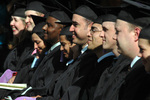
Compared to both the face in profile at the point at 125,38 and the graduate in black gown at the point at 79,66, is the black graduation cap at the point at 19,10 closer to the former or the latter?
the graduate in black gown at the point at 79,66

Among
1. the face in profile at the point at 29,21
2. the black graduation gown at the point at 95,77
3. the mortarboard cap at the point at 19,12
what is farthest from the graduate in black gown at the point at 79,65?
the mortarboard cap at the point at 19,12

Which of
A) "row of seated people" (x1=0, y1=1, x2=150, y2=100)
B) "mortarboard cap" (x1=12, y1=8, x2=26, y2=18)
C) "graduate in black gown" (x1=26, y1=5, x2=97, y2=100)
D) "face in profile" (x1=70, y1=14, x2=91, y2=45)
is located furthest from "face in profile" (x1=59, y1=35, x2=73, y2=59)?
"mortarboard cap" (x1=12, y1=8, x2=26, y2=18)

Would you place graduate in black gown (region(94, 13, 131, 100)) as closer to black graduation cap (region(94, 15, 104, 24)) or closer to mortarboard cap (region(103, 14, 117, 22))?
mortarboard cap (region(103, 14, 117, 22))

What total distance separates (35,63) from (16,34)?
3.90 feet

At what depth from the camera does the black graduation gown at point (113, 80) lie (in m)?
4.73

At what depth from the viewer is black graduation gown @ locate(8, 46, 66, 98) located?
6.70 meters

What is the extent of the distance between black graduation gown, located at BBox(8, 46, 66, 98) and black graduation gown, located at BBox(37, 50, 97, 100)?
0.28 meters

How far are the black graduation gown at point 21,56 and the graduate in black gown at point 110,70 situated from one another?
3333mm

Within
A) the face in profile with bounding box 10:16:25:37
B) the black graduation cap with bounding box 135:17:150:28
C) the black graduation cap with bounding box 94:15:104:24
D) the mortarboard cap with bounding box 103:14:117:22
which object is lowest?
the face in profile with bounding box 10:16:25:37

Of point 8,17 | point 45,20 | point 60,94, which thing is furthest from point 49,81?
point 8,17

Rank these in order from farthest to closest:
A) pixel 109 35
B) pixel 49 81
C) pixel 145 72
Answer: pixel 49 81 < pixel 109 35 < pixel 145 72

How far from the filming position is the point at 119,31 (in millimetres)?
4570

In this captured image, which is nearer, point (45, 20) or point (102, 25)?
point (102, 25)

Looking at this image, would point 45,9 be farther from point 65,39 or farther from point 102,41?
point 102,41
